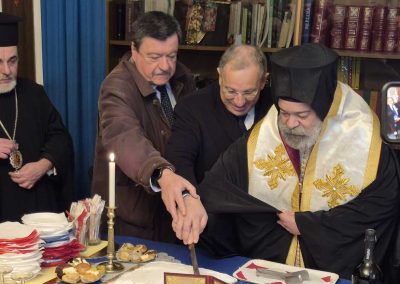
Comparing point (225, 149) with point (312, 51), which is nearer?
point (312, 51)

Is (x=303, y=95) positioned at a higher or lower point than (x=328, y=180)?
higher

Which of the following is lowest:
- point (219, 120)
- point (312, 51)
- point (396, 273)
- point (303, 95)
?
point (396, 273)

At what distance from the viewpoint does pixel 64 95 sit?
4.04 metres

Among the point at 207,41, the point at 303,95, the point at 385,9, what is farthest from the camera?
the point at 207,41

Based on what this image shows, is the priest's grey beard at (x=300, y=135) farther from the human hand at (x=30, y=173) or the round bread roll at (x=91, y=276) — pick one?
the human hand at (x=30, y=173)

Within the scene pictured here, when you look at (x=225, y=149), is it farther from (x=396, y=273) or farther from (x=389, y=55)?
(x=389, y=55)

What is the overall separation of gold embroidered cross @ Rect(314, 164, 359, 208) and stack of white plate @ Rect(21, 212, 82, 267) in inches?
36.4

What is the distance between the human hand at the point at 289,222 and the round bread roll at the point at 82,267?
74 centimetres

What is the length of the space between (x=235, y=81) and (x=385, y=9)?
1478 millimetres

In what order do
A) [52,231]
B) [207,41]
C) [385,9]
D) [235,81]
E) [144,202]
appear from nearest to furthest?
[52,231]
[235,81]
[144,202]
[385,9]
[207,41]

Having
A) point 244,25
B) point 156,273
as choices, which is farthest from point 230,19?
point 156,273

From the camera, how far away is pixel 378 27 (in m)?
3.47

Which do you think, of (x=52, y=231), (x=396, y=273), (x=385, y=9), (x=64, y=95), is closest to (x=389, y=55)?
(x=385, y=9)

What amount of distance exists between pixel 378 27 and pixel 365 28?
73 millimetres
